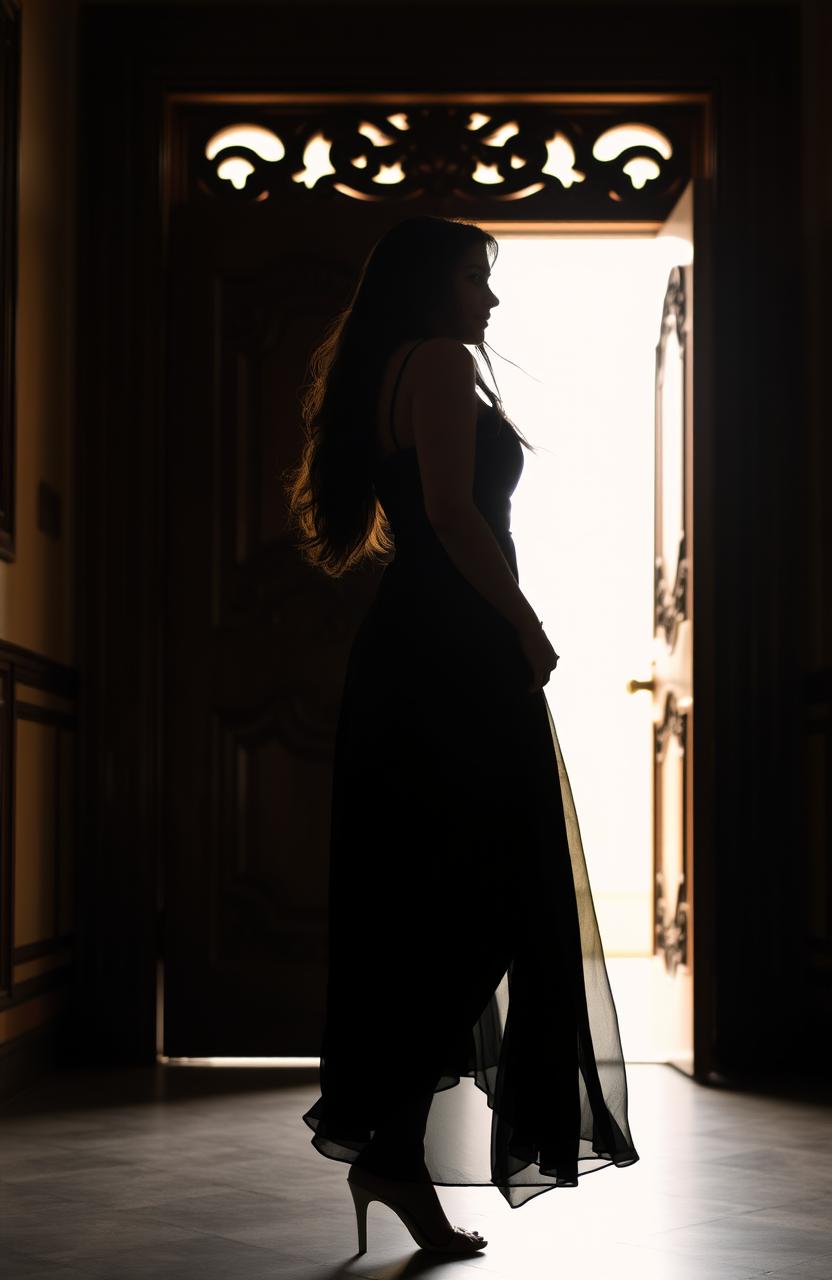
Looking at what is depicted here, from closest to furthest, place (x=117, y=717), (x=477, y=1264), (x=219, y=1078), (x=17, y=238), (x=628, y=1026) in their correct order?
(x=477, y=1264)
(x=17, y=238)
(x=219, y=1078)
(x=117, y=717)
(x=628, y=1026)

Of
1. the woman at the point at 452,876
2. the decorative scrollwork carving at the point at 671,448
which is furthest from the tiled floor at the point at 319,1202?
the decorative scrollwork carving at the point at 671,448

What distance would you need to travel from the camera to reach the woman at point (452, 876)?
2.06 metres

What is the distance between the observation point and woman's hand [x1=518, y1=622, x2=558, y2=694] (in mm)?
2119

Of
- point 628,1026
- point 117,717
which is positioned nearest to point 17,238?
point 117,717

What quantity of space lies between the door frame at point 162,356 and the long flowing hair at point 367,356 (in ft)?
5.48

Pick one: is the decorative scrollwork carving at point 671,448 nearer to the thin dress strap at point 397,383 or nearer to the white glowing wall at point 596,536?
the thin dress strap at point 397,383

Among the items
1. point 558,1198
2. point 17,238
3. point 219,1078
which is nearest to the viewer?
point 558,1198

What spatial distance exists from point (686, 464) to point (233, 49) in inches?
63.6

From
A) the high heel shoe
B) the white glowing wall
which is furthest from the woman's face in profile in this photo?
the white glowing wall

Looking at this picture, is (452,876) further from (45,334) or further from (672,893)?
(45,334)

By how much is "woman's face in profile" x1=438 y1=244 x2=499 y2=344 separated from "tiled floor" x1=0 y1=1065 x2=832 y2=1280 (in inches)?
50.2

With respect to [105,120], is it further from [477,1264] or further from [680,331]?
[477,1264]

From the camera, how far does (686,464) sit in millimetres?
3838

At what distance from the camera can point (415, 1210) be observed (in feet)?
6.82
